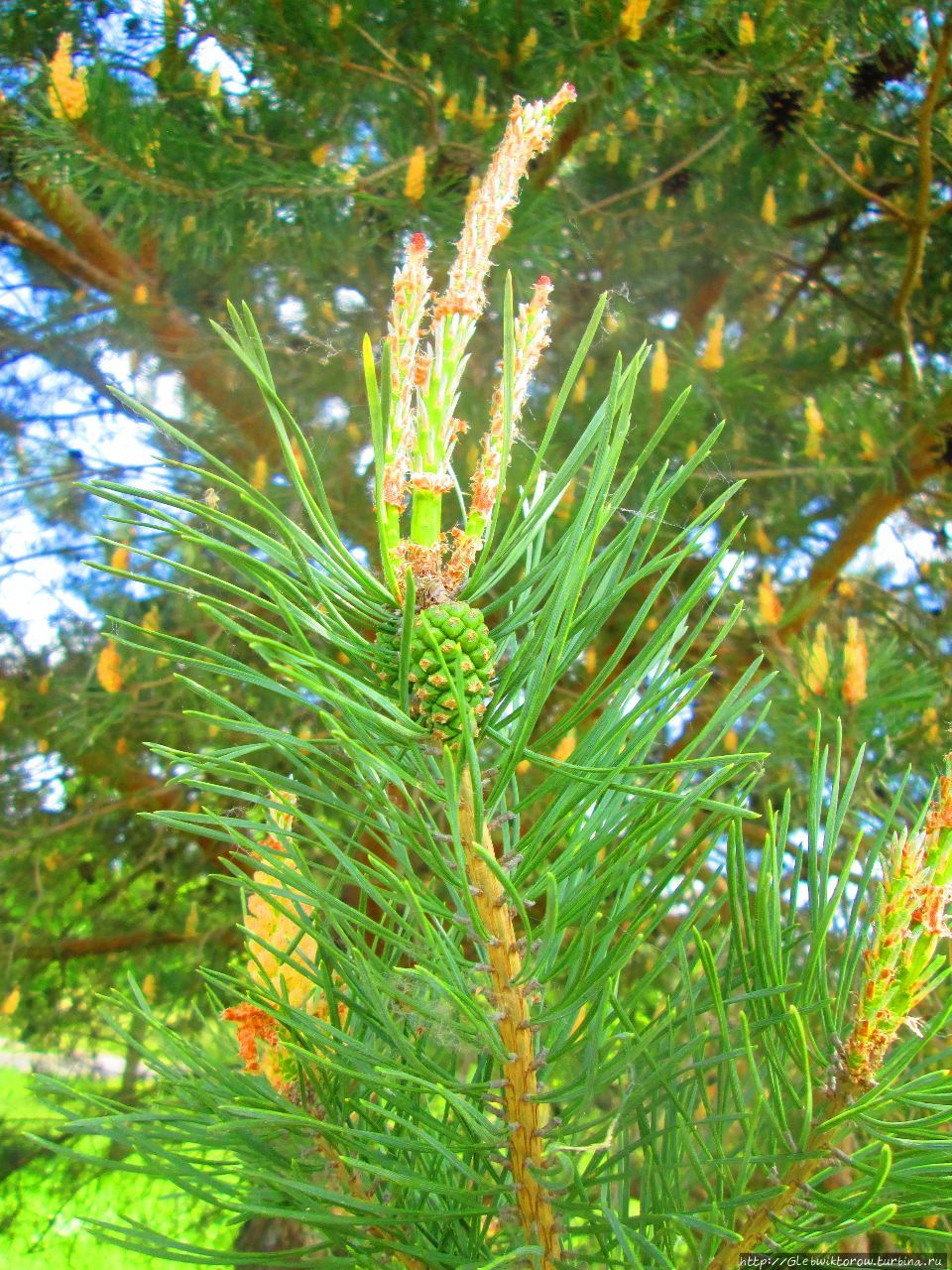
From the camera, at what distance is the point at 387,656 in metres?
0.37

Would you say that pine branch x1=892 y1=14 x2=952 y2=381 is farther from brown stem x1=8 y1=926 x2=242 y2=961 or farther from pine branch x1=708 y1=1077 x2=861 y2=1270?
brown stem x1=8 y1=926 x2=242 y2=961

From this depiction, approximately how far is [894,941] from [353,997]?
0.23 metres

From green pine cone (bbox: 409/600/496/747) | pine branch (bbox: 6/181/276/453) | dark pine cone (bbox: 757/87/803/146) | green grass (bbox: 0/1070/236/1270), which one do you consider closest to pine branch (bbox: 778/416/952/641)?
dark pine cone (bbox: 757/87/803/146)

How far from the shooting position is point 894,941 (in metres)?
0.35

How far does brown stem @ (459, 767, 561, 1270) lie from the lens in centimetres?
39

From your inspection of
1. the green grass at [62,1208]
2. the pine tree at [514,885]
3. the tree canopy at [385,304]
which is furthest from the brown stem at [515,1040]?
the green grass at [62,1208]

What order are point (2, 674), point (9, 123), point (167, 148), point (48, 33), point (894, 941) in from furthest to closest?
point (2, 674) < point (48, 33) < point (9, 123) < point (167, 148) < point (894, 941)

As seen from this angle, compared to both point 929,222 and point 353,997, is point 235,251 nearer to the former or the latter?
point 929,222

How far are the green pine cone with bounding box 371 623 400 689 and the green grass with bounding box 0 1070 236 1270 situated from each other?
1250 mm

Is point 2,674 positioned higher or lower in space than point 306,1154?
higher

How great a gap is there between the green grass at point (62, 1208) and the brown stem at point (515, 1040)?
1.13m

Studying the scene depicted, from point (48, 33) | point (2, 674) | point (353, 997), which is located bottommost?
point (353, 997)

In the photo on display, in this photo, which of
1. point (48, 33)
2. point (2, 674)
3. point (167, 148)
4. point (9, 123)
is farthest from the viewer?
point (2, 674)

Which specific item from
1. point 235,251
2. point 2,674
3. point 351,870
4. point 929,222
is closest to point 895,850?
point 351,870
